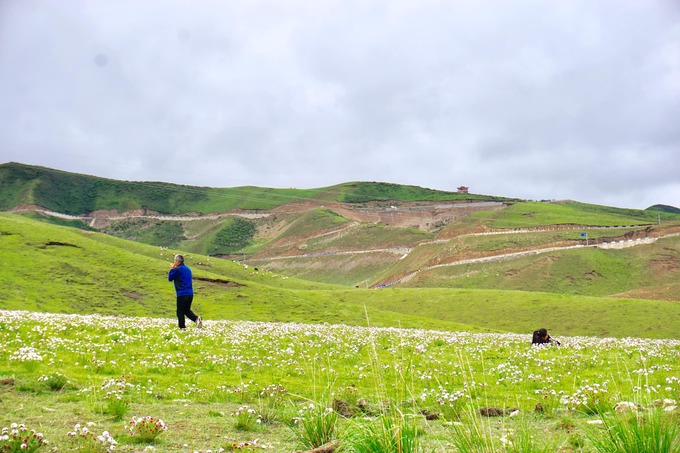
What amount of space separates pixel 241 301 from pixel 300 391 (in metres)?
40.7

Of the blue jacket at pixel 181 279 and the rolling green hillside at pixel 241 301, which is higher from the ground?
the blue jacket at pixel 181 279

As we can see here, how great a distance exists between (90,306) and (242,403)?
36886 mm

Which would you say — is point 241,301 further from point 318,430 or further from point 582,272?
point 582,272

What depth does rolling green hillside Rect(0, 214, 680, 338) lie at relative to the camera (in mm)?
45719

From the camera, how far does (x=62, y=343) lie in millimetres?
16375

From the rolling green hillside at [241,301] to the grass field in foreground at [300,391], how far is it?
19776 millimetres

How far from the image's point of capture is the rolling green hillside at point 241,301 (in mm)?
45719

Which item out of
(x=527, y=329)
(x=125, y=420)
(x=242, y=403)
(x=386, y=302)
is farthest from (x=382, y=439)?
(x=386, y=302)

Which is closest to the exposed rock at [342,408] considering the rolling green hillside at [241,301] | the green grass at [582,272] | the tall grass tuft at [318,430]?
the tall grass tuft at [318,430]

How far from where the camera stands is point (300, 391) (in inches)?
502

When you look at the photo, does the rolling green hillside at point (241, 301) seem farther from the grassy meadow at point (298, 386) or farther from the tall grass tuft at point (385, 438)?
the tall grass tuft at point (385, 438)

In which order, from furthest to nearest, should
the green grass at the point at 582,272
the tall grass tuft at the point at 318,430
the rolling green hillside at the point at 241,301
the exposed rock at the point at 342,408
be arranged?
the green grass at the point at 582,272, the rolling green hillside at the point at 241,301, the exposed rock at the point at 342,408, the tall grass tuft at the point at 318,430

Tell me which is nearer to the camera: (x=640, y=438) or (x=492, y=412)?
(x=640, y=438)

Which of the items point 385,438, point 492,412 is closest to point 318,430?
point 385,438
